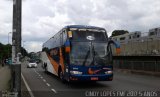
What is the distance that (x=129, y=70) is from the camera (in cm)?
4019

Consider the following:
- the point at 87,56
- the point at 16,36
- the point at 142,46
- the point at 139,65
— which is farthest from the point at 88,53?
the point at 142,46

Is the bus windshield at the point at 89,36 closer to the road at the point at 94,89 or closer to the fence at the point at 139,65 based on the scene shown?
the road at the point at 94,89

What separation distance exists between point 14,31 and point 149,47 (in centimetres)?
3017

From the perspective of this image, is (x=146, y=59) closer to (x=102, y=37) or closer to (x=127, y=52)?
(x=127, y=52)

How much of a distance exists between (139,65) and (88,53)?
70.5 ft

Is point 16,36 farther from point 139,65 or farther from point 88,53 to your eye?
point 139,65

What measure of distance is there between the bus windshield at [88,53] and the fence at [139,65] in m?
16.9

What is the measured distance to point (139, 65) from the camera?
127 ft

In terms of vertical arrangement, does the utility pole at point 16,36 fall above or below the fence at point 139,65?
above

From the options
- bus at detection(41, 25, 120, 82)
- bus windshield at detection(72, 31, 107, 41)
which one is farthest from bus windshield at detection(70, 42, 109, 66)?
bus windshield at detection(72, 31, 107, 41)

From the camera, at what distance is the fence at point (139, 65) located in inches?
1364

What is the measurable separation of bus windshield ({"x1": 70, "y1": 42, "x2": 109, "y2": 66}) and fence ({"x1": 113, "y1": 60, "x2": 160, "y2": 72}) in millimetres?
16873

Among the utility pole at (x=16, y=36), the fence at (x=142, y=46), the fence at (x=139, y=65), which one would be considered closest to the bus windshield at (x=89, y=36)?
the utility pole at (x=16, y=36)

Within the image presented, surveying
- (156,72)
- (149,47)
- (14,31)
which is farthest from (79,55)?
(149,47)
